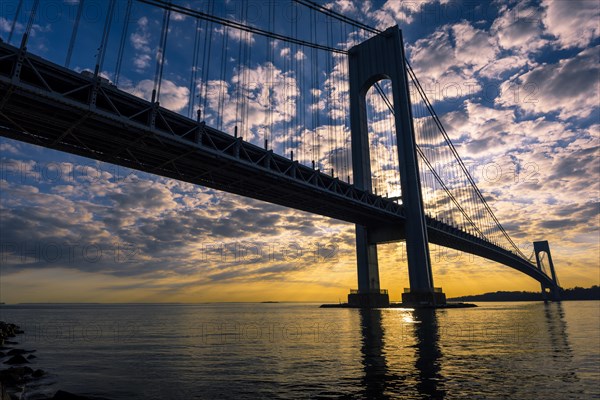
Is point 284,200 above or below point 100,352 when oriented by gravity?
above

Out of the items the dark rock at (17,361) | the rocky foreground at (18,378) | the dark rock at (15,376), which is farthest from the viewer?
the dark rock at (17,361)

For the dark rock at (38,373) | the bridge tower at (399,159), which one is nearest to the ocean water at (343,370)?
the dark rock at (38,373)

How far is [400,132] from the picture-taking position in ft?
217

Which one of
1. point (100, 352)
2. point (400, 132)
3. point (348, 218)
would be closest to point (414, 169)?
point (400, 132)

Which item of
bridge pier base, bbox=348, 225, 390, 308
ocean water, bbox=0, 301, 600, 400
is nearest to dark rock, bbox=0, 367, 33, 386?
ocean water, bbox=0, 301, 600, 400

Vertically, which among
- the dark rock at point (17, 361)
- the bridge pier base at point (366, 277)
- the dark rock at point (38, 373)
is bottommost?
the dark rock at point (38, 373)

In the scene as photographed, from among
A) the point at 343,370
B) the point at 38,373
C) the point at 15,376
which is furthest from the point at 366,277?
the point at 15,376

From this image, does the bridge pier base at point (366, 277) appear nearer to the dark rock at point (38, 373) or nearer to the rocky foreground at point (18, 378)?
the rocky foreground at point (18, 378)

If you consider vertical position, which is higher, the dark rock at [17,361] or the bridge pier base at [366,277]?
the bridge pier base at [366,277]

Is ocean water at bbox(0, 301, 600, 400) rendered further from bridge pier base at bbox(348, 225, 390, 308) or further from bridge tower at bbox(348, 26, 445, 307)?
bridge pier base at bbox(348, 225, 390, 308)

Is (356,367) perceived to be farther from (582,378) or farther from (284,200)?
(284,200)

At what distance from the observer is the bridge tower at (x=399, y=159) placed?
205 feet

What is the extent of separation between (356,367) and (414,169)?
5269 cm

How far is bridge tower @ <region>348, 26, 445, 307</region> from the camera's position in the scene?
205 feet
